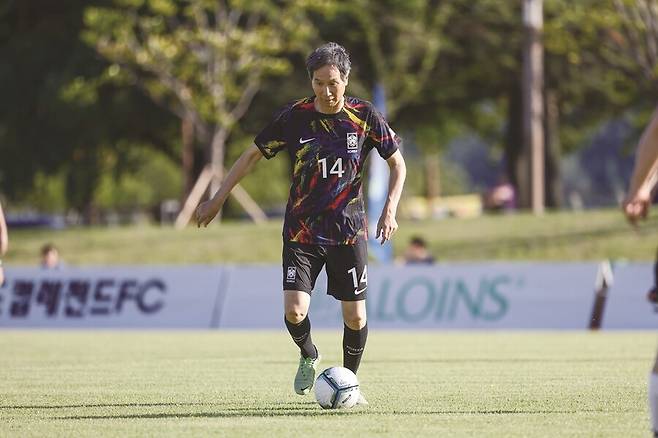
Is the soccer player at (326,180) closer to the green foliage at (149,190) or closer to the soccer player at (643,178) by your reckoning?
the soccer player at (643,178)

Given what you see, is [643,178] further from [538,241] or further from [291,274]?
[538,241]

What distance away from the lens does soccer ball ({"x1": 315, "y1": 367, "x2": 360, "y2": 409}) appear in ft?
32.3

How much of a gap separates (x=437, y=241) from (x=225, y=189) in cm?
2607

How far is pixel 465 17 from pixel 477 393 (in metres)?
32.3

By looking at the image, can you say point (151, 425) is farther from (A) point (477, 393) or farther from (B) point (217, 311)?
(B) point (217, 311)

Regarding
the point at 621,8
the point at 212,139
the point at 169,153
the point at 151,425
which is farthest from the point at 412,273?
the point at 169,153

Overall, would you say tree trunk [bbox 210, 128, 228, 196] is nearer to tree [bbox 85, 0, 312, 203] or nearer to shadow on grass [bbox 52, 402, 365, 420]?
tree [bbox 85, 0, 312, 203]

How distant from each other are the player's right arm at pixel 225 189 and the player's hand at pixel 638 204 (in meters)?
3.57

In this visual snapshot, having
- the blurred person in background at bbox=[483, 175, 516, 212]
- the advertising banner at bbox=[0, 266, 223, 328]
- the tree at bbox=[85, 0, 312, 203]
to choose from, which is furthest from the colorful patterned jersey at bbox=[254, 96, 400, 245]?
the blurred person in background at bbox=[483, 175, 516, 212]

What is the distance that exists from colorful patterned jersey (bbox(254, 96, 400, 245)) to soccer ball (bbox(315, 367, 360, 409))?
0.86 m

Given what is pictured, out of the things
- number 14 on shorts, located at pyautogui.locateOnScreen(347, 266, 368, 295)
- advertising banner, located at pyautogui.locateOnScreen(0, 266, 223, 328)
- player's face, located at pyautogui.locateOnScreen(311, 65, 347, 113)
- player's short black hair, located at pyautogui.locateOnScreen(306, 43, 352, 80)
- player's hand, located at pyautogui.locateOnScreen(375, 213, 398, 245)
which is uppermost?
player's short black hair, located at pyautogui.locateOnScreen(306, 43, 352, 80)

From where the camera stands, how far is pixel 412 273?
25656 millimetres

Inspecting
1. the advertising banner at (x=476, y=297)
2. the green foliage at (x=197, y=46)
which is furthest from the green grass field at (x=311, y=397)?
the green foliage at (x=197, y=46)

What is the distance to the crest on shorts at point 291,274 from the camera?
10.0 m
